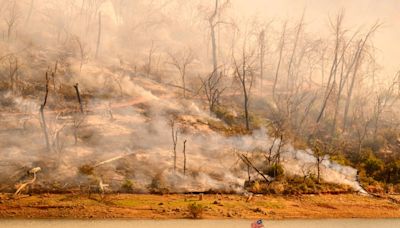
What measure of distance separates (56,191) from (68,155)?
3454 mm

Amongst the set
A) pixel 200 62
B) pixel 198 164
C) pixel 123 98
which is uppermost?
pixel 200 62

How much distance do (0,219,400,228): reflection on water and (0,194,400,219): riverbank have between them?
0.64 meters

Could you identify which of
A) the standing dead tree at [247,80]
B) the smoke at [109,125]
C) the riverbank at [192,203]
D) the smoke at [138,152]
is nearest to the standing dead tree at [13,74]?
the smoke at [109,125]

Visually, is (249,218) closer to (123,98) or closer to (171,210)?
(171,210)

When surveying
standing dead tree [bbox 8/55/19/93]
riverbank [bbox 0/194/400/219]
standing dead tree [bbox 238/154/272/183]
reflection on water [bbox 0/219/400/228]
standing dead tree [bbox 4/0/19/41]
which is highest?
standing dead tree [bbox 4/0/19/41]

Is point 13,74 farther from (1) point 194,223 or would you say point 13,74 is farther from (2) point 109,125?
(1) point 194,223

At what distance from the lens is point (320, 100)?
4759 centimetres

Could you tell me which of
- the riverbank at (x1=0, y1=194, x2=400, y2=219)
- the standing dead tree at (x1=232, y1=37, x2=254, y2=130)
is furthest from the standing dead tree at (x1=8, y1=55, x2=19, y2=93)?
the standing dead tree at (x1=232, y1=37, x2=254, y2=130)

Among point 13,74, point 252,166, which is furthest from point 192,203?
point 13,74

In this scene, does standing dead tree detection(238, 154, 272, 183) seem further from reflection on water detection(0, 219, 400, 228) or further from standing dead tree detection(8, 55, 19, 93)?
standing dead tree detection(8, 55, 19, 93)

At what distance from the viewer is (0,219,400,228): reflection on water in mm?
22891

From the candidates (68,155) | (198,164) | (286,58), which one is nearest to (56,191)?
(68,155)

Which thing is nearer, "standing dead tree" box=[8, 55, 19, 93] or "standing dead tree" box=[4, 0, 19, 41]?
"standing dead tree" box=[8, 55, 19, 93]

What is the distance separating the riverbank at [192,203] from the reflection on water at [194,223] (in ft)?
2.08
